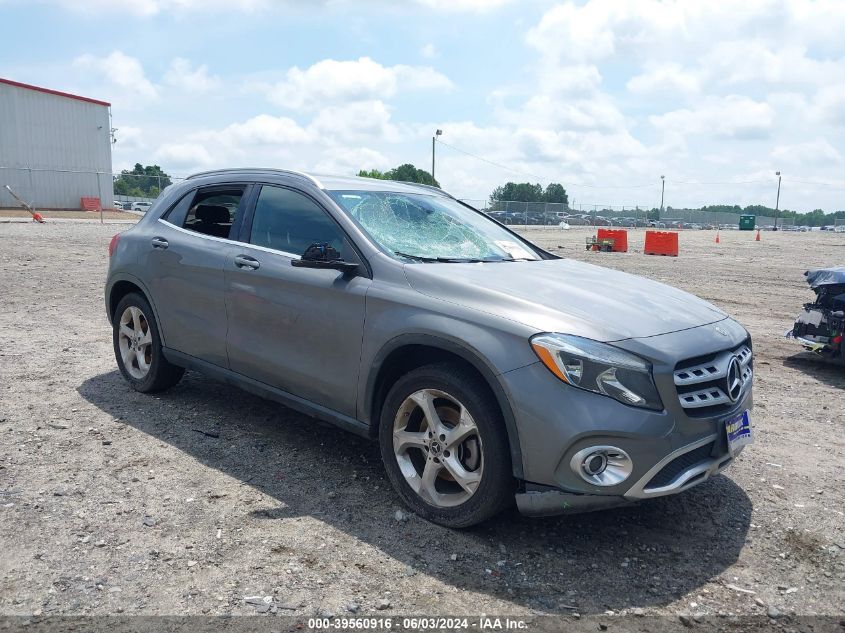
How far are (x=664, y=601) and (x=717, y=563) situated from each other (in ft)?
1.62

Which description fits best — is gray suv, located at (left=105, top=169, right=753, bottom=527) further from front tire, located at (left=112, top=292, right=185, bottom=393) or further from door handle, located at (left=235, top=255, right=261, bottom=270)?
front tire, located at (left=112, top=292, right=185, bottom=393)

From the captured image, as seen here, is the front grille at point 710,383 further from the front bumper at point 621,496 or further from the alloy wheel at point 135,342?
the alloy wheel at point 135,342

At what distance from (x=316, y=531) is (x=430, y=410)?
83 centimetres

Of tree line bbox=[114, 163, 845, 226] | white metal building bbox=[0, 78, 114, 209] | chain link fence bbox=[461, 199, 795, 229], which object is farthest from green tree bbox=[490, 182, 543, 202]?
white metal building bbox=[0, 78, 114, 209]

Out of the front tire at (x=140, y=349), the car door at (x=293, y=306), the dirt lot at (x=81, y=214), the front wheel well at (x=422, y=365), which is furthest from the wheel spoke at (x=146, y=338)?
the dirt lot at (x=81, y=214)

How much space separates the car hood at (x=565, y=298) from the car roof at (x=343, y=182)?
3.32ft

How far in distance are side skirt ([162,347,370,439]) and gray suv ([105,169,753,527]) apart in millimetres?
12

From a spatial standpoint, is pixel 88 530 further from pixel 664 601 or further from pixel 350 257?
pixel 664 601

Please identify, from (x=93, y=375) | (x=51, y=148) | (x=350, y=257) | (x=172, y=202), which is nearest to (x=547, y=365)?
(x=350, y=257)

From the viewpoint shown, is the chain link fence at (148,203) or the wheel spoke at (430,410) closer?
the wheel spoke at (430,410)

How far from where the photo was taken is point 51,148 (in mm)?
47688

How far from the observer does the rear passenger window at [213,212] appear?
195 inches

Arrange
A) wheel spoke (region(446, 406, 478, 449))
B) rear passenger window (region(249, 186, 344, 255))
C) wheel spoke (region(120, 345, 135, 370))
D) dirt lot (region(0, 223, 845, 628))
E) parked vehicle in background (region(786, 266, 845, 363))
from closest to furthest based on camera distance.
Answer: dirt lot (region(0, 223, 845, 628))
wheel spoke (region(446, 406, 478, 449))
rear passenger window (region(249, 186, 344, 255))
wheel spoke (region(120, 345, 135, 370))
parked vehicle in background (region(786, 266, 845, 363))

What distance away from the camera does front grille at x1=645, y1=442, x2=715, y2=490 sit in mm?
3125
